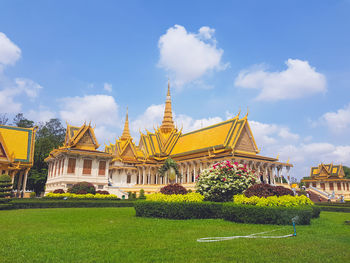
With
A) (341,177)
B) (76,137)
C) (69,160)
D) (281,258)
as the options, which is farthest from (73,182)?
(341,177)

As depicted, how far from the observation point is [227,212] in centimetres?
1166

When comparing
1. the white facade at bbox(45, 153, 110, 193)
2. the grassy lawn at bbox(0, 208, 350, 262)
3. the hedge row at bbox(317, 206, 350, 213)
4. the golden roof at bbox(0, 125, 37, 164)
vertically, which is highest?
the golden roof at bbox(0, 125, 37, 164)

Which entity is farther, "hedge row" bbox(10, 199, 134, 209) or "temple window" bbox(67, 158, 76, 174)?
"temple window" bbox(67, 158, 76, 174)

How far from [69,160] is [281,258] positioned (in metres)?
30.2

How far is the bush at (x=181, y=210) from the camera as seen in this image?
40.5 feet

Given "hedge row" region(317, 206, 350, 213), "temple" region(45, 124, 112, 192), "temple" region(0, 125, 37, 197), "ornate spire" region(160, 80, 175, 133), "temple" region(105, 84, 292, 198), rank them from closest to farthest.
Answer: "hedge row" region(317, 206, 350, 213) → "temple" region(0, 125, 37, 197) → "temple" region(45, 124, 112, 192) → "temple" region(105, 84, 292, 198) → "ornate spire" region(160, 80, 175, 133)

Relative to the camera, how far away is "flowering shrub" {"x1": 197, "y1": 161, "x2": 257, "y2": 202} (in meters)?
13.8

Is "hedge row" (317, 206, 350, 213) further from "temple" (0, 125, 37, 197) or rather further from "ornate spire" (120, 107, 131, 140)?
"ornate spire" (120, 107, 131, 140)

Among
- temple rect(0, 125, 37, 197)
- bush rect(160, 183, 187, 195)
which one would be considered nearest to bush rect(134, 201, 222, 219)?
bush rect(160, 183, 187, 195)

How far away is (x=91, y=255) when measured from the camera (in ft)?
18.8

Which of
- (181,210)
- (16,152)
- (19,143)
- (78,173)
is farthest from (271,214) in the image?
(19,143)

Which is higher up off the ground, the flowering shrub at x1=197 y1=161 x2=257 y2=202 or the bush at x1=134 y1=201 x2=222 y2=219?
the flowering shrub at x1=197 y1=161 x2=257 y2=202

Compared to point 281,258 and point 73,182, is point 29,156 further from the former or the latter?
point 281,258

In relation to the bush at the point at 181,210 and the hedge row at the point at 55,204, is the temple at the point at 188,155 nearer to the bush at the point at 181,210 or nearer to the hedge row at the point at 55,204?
the hedge row at the point at 55,204
